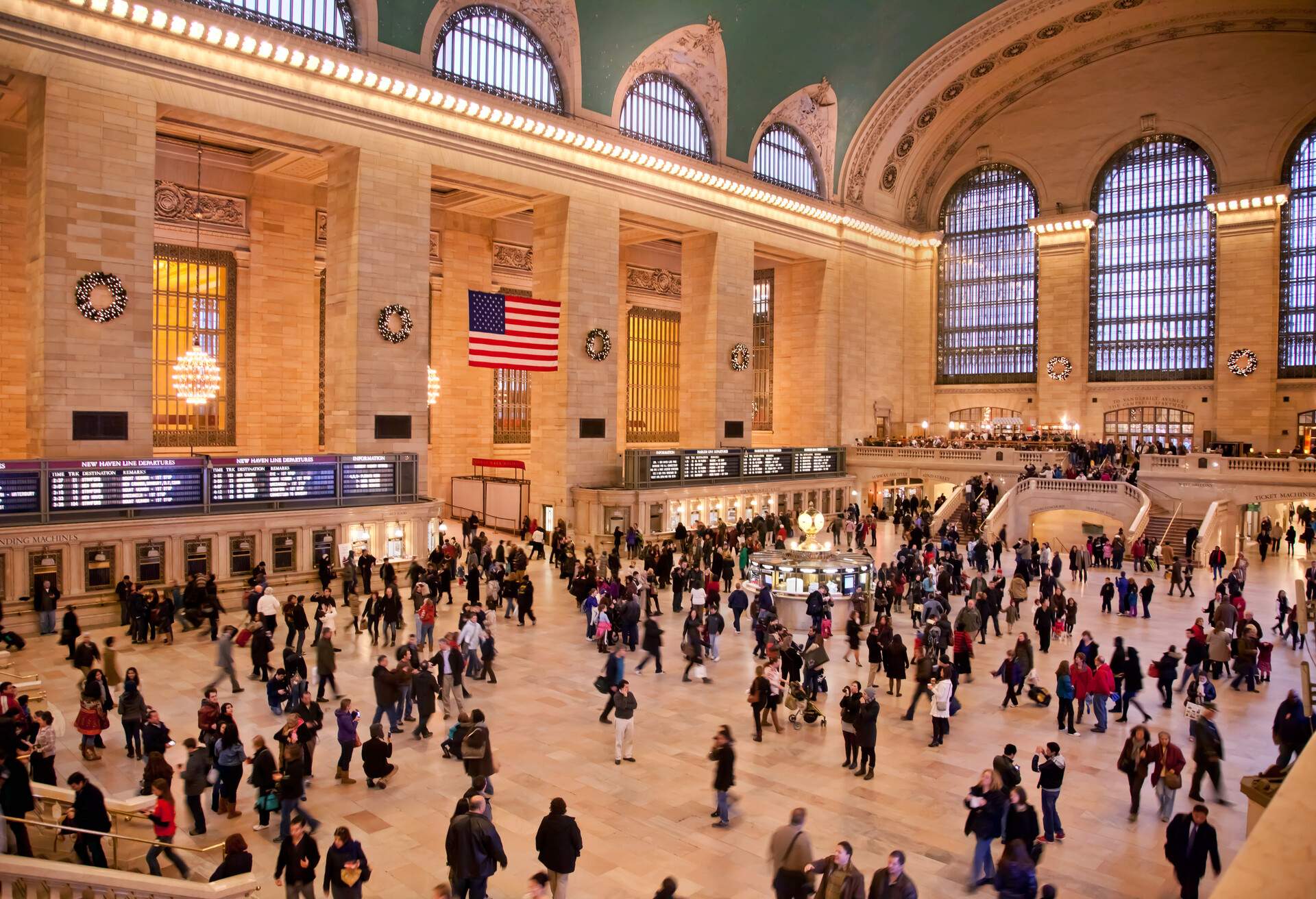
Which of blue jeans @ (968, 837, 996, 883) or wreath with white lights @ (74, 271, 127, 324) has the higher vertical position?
wreath with white lights @ (74, 271, 127, 324)

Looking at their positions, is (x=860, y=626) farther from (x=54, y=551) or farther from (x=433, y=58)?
(x=433, y=58)

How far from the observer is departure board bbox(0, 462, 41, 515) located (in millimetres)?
14531

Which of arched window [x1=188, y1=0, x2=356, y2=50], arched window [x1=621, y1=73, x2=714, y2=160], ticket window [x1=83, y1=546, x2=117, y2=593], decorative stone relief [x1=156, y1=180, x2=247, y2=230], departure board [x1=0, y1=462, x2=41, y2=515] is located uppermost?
arched window [x1=621, y1=73, x2=714, y2=160]

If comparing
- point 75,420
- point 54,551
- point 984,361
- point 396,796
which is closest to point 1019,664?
point 396,796

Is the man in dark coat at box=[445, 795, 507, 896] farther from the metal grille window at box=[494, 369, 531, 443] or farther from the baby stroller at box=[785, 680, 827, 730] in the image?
the metal grille window at box=[494, 369, 531, 443]

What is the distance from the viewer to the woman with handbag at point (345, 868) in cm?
610

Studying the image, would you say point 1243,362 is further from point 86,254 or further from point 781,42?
point 86,254

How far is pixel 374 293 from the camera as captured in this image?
2066 centimetres

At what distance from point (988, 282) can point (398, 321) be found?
92.4 feet

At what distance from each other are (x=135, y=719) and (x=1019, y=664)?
413 inches

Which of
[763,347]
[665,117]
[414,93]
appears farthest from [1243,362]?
[414,93]

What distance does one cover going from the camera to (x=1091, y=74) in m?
35.8

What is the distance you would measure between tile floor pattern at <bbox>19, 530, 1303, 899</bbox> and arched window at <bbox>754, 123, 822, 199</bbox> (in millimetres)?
22754

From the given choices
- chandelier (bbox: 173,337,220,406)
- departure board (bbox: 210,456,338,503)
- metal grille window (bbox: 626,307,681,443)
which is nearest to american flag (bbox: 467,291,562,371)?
departure board (bbox: 210,456,338,503)
